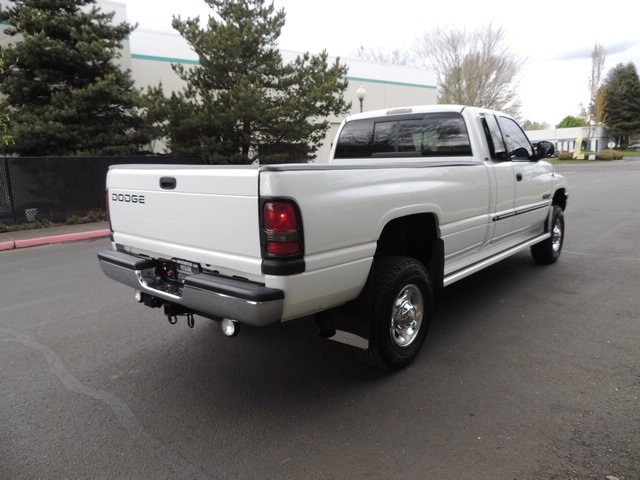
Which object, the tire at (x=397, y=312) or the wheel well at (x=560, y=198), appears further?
the wheel well at (x=560, y=198)

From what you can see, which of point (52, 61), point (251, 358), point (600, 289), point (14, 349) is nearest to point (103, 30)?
point (52, 61)

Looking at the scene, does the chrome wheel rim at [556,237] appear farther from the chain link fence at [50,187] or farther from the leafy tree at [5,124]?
the leafy tree at [5,124]

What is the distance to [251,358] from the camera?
385 centimetres

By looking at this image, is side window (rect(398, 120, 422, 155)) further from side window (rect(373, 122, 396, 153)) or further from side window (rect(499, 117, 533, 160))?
side window (rect(499, 117, 533, 160))

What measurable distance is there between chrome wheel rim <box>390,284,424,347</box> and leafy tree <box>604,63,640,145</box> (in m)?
74.4

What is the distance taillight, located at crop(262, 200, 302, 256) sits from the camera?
104 inches

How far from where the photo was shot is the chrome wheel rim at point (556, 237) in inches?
259

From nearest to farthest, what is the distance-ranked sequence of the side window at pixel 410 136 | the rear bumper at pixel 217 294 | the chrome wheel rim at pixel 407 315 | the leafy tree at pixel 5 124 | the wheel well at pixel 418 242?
the rear bumper at pixel 217 294, the chrome wheel rim at pixel 407 315, the wheel well at pixel 418 242, the side window at pixel 410 136, the leafy tree at pixel 5 124

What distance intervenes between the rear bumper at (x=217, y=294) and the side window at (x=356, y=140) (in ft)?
9.11

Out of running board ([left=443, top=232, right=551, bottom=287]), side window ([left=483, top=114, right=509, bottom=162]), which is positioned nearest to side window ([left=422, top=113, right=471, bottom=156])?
side window ([left=483, top=114, right=509, bottom=162])

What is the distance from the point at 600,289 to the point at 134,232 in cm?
505

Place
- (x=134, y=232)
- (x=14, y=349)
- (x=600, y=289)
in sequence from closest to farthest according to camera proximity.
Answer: (x=134, y=232) → (x=14, y=349) → (x=600, y=289)

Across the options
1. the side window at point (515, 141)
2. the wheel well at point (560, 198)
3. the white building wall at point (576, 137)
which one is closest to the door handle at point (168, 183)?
the side window at point (515, 141)

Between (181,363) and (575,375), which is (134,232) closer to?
(181,363)
